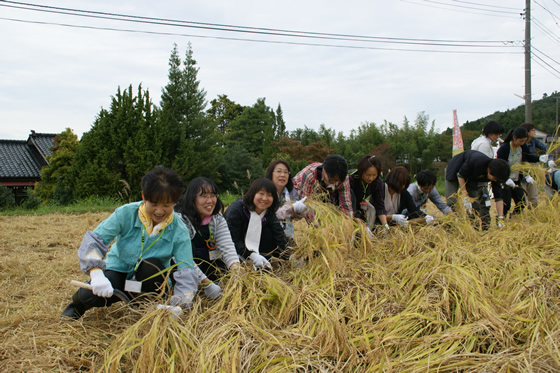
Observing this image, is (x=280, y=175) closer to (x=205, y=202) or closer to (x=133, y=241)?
(x=205, y=202)

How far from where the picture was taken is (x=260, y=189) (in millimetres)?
2676

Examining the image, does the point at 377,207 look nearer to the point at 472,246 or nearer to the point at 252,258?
the point at 472,246

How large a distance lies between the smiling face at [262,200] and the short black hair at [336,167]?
56cm

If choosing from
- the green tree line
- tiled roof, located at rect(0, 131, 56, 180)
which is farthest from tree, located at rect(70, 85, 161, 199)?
tiled roof, located at rect(0, 131, 56, 180)

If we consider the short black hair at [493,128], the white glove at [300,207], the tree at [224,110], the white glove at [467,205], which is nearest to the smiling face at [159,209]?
the white glove at [300,207]

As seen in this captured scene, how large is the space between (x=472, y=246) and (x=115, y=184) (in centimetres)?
1072

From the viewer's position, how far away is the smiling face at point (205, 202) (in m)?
2.38

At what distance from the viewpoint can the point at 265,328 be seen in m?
1.74

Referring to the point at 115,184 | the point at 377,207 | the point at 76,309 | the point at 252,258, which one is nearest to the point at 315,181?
the point at 377,207

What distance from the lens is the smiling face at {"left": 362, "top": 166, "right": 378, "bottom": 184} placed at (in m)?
3.23

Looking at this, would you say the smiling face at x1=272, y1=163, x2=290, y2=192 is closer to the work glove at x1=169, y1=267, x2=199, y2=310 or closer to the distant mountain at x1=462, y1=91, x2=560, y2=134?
the work glove at x1=169, y1=267, x2=199, y2=310

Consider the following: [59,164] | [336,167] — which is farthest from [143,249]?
[59,164]

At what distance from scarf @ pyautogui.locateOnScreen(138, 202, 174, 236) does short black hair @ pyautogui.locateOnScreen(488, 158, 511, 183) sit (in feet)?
10.2

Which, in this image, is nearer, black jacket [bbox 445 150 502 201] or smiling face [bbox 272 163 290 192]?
smiling face [bbox 272 163 290 192]
